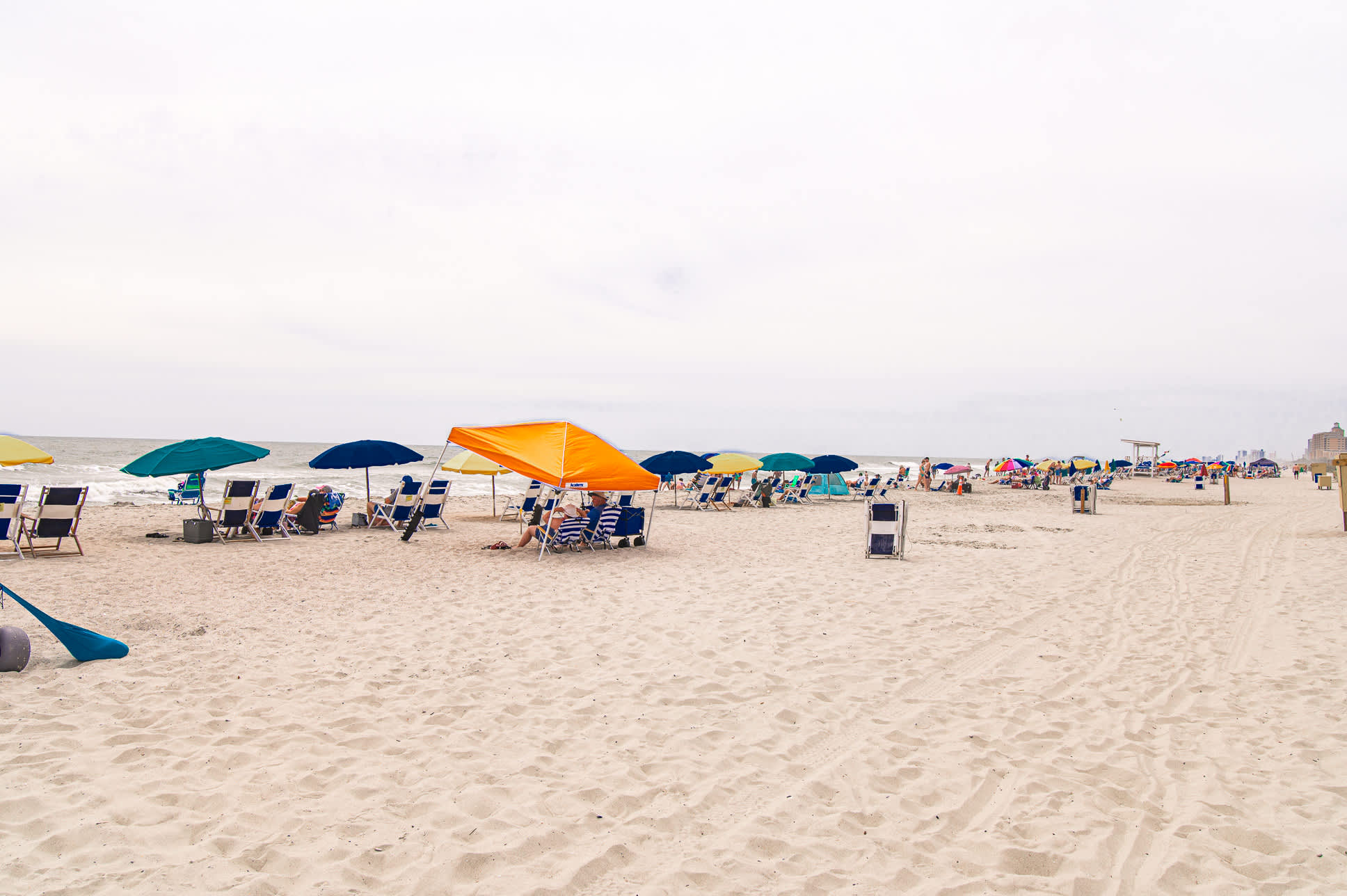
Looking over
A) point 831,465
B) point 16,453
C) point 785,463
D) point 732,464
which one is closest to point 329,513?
point 16,453

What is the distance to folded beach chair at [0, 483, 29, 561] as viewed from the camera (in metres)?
8.21

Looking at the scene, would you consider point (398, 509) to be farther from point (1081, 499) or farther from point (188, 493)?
point (1081, 499)

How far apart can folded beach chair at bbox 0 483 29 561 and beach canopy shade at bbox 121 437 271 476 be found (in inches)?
56.7

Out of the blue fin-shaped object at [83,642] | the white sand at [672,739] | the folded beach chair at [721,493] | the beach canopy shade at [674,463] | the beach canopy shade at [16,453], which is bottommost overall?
the white sand at [672,739]

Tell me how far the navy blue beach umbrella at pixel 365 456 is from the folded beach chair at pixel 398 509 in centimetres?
54

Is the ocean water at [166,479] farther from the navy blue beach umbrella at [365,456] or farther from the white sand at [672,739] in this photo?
the white sand at [672,739]

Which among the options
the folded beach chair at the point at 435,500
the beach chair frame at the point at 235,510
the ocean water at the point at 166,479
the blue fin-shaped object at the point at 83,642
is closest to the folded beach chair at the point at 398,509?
the folded beach chair at the point at 435,500

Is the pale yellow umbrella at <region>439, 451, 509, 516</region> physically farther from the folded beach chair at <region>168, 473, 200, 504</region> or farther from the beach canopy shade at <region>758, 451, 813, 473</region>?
the beach canopy shade at <region>758, 451, 813, 473</region>

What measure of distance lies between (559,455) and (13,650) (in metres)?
5.57

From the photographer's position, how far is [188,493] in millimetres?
15906

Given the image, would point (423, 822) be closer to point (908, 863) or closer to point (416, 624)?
point (908, 863)

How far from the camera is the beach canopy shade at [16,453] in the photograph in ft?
31.4

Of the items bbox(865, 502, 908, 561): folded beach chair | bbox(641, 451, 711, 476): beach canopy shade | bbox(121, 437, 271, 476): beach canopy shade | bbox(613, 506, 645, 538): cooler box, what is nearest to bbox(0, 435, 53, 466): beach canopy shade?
bbox(121, 437, 271, 476): beach canopy shade

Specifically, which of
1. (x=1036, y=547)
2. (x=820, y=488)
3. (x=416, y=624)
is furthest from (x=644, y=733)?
(x=820, y=488)
